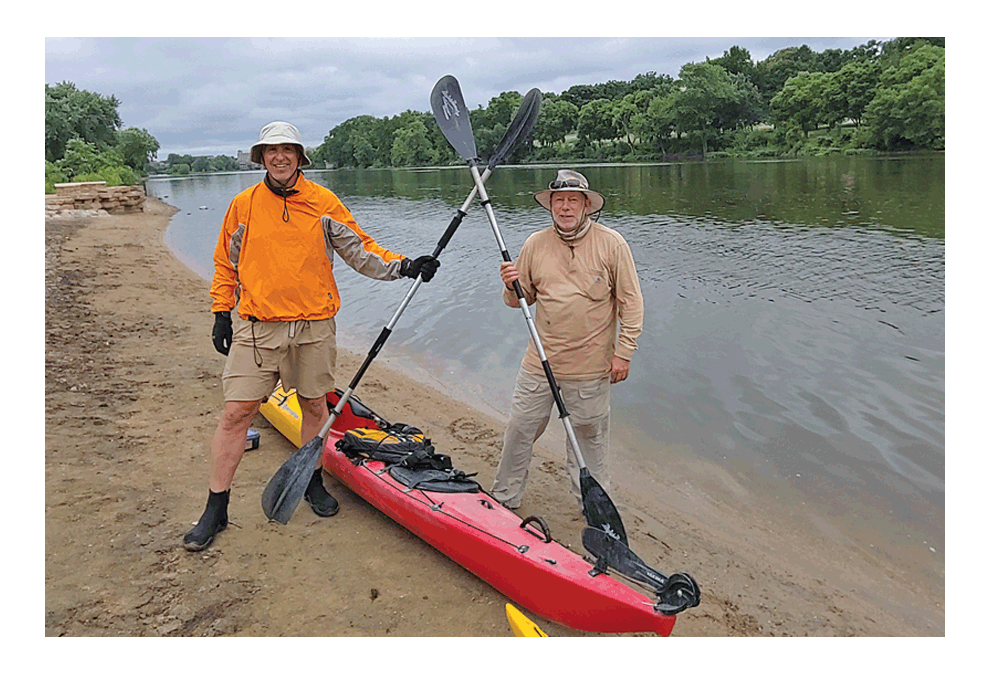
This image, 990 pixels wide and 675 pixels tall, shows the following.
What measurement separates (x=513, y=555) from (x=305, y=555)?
1.21 m

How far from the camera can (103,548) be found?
3.50 m

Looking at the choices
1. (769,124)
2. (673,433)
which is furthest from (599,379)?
(769,124)

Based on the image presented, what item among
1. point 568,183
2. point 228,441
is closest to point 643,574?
point 568,183

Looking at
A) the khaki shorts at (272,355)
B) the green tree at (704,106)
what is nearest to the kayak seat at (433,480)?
the khaki shorts at (272,355)

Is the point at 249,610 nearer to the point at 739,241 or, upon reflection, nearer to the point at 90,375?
the point at 90,375

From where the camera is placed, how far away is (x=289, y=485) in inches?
148

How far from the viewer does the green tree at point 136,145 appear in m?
52.9

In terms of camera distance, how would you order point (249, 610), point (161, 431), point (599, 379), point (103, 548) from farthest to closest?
point (161, 431), point (599, 379), point (103, 548), point (249, 610)

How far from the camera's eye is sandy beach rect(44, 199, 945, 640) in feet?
10.3

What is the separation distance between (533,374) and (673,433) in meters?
2.74

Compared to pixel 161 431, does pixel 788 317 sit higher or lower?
higher

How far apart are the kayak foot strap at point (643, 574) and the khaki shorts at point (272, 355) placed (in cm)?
180

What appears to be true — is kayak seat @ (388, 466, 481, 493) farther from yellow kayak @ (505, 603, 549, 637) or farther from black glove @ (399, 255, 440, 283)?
black glove @ (399, 255, 440, 283)

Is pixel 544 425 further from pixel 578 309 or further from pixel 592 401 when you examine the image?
pixel 578 309
